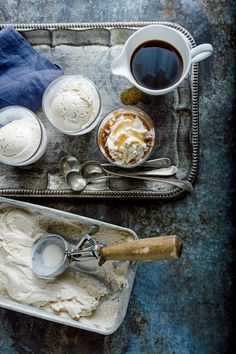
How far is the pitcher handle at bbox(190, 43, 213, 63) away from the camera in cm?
115

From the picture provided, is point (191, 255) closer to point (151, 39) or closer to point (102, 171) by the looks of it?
point (102, 171)

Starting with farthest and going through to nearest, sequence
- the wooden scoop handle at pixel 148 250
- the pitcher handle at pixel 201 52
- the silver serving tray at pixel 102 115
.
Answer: the silver serving tray at pixel 102 115, the pitcher handle at pixel 201 52, the wooden scoop handle at pixel 148 250

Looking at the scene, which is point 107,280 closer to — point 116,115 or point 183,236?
point 183,236

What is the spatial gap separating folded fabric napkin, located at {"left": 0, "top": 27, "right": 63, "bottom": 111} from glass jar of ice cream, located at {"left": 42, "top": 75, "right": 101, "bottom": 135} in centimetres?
3

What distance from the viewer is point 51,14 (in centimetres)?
132

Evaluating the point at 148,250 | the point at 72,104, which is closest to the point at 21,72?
the point at 72,104

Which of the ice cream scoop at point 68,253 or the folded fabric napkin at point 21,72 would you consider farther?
the folded fabric napkin at point 21,72

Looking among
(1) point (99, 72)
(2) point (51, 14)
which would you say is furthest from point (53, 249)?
(2) point (51, 14)

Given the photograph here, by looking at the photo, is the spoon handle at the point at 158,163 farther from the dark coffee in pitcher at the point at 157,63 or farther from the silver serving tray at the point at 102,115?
the dark coffee in pitcher at the point at 157,63

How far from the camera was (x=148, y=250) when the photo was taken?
3.42 ft

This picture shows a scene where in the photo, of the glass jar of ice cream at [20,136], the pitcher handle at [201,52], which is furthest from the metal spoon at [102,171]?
the pitcher handle at [201,52]

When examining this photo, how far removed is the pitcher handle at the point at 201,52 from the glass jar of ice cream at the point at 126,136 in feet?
0.53

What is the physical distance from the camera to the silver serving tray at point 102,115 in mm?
1261

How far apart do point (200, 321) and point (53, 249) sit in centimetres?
37
